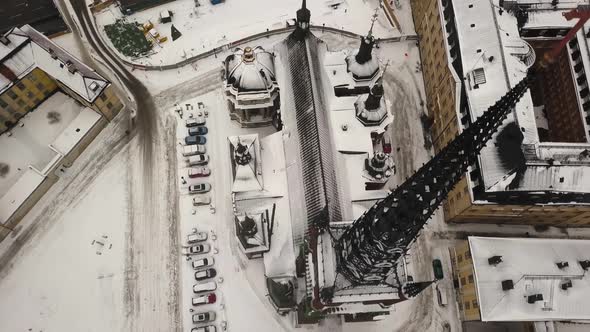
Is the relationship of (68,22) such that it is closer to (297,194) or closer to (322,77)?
(322,77)

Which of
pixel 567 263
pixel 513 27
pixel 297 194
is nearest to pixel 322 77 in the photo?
pixel 297 194

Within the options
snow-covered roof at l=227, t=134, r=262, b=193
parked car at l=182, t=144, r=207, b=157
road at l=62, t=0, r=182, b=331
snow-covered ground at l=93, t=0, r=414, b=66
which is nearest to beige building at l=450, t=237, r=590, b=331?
snow-covered roof at l=227, t=134, r=262, b=193

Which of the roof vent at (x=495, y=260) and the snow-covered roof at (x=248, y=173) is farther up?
the snow-covered roof at (x=248, y=173)

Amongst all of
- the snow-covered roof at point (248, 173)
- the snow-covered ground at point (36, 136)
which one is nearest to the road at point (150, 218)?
the snow-covered ground at point (36, 136)

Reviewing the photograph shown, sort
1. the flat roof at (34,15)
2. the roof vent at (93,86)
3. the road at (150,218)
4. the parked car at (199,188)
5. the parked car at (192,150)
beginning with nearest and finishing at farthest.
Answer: the road at (150,218) < the roof vent at (93,86) < the parked car at (199,188) < the parked car at (192,150) < the flat roof at (34,15)

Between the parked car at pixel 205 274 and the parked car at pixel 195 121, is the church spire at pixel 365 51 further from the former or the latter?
the parked car at pixel 205 274
